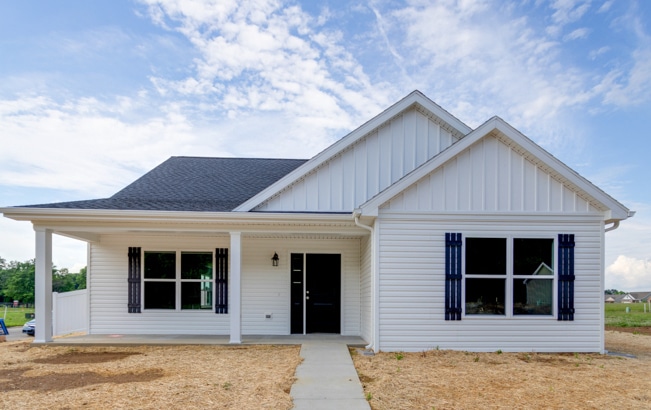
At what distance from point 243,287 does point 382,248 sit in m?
4.16

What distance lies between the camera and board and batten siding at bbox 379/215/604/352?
27.9ft

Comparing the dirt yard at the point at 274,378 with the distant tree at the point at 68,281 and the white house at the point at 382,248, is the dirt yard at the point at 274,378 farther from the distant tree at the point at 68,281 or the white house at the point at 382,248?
the distant tree at the point at 68,281

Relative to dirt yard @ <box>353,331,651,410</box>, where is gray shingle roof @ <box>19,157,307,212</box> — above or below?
above

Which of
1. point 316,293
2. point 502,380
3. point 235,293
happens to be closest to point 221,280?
point 235,293

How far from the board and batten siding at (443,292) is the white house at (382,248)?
0.02 metres

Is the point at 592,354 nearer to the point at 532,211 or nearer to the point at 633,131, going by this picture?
the point at 532,211

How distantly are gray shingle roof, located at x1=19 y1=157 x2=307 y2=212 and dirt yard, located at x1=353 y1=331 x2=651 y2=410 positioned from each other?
4.86m

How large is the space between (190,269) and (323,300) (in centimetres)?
339

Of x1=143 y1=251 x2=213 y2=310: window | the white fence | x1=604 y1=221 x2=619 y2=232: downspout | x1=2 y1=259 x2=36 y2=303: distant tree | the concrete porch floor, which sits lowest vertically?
x1=2 y1=259 x2=36 y2=303: distant tree

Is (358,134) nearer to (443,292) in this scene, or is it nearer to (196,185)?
(443,292)

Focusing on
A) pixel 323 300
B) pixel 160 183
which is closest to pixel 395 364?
pixel 323 300

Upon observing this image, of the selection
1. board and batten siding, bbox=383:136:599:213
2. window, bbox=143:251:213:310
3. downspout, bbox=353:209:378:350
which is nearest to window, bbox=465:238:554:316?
board and batten siding, bbox=383:136:599:213

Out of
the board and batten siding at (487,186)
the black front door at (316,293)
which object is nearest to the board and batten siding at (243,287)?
the black front door at (316,293)

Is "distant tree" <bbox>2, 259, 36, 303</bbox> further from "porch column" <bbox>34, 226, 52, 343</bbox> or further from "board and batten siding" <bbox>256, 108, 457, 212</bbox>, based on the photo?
"board and batten siding" <bbox>256, 108, 457, 212</bbox>
